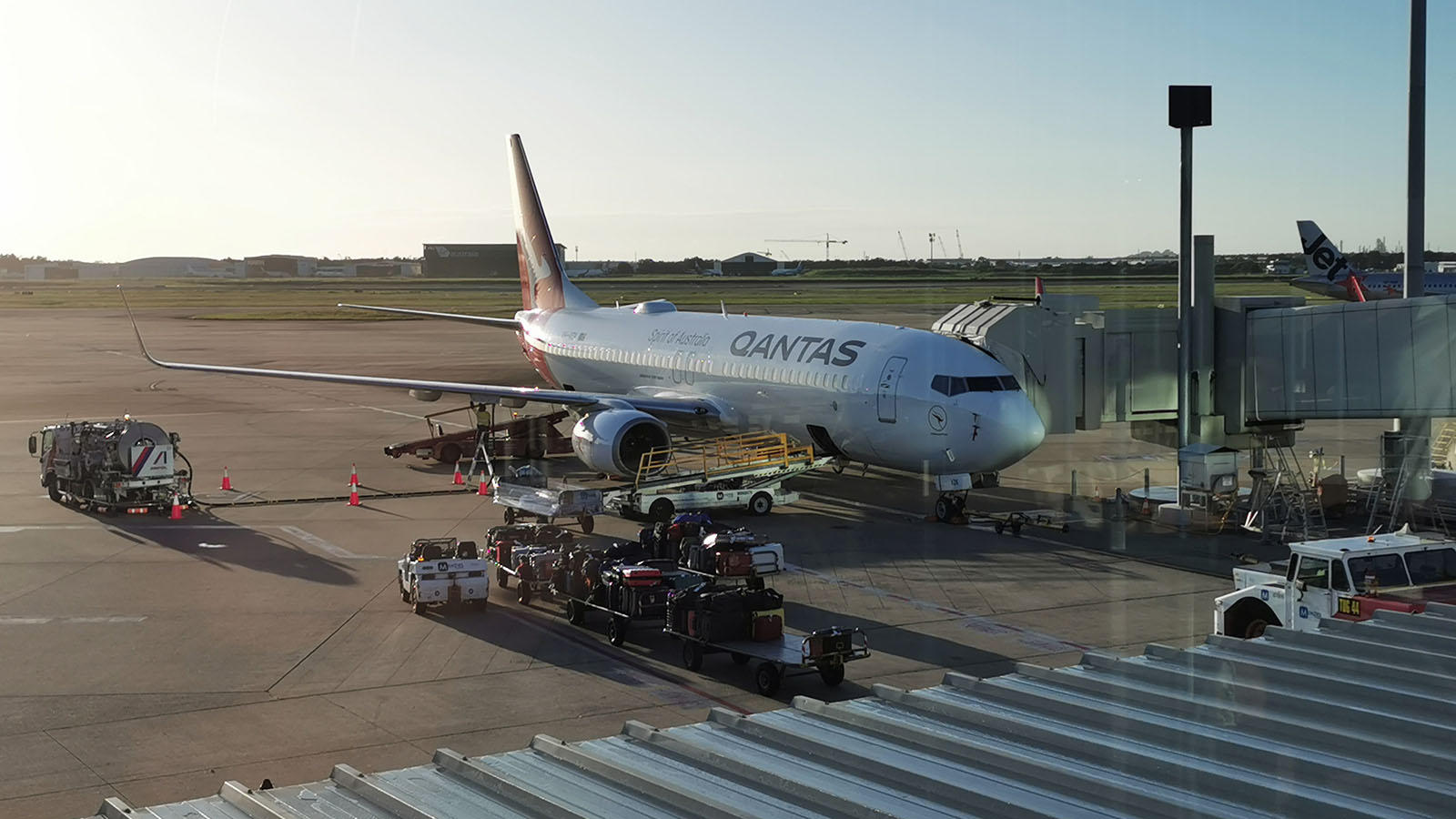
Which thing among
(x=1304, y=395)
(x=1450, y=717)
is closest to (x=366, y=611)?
(x=1450, y=717)

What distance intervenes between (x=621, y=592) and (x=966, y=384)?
11.2 metres

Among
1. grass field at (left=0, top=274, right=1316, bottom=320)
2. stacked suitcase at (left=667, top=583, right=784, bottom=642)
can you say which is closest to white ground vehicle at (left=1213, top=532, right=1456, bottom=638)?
stacked suitcase at (left=667, top=583, right=784, bottom=642)

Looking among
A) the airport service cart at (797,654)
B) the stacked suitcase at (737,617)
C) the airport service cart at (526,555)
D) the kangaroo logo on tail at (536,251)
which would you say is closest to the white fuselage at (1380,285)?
the kangaroo logo on tail at (536,251)

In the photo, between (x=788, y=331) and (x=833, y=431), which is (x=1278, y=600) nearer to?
(x=833, y=431)

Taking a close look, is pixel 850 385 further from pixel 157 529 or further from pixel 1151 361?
pixel 157 529

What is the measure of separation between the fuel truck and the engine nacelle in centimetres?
878

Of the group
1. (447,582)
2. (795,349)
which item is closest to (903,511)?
(795,349)

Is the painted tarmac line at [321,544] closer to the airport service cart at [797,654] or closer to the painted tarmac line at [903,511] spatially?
the airport service cart at [797,654]

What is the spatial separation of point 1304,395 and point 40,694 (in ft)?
77.7

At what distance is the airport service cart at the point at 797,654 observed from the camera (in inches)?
685

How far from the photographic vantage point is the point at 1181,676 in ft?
32.1

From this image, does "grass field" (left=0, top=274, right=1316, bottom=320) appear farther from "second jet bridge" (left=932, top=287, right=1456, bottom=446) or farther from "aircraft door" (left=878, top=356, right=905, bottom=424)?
"aircraft door" (left=878, top=356, right=905, bottom=424)

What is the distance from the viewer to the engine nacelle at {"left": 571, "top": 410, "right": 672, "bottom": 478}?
3148 cm

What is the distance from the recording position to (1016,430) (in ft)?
92.6
